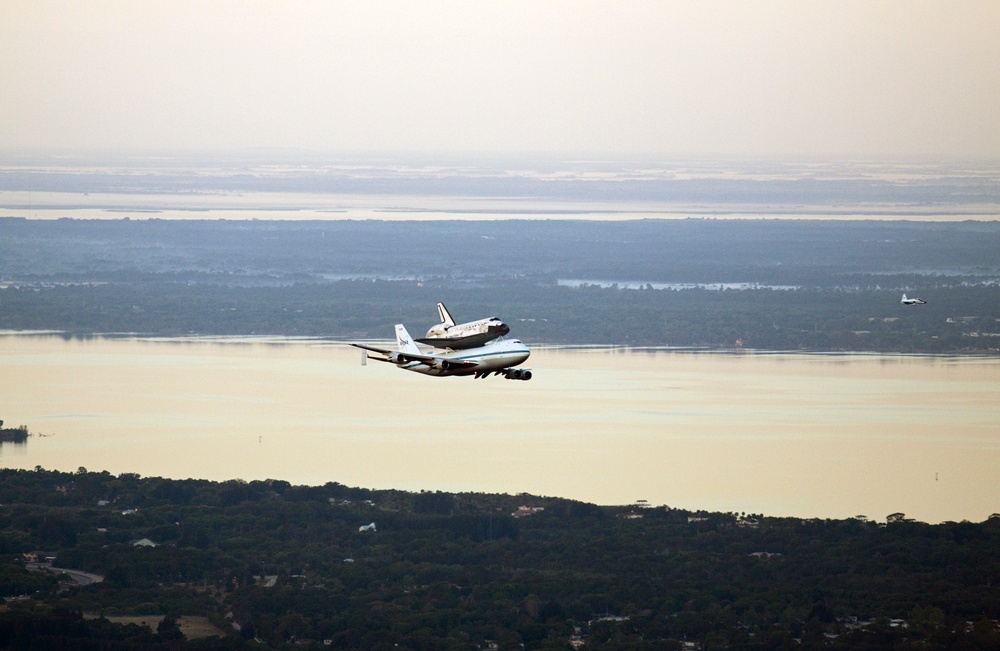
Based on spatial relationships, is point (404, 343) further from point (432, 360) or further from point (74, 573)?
point (74, 573)


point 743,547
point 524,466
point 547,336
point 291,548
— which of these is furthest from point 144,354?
point 743,547

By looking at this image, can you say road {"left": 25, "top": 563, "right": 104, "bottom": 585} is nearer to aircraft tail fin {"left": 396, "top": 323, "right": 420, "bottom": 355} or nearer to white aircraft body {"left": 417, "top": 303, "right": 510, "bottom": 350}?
aircraft tail fin {"left": 396, "top": 323, "right": 420, "bottom": 355}

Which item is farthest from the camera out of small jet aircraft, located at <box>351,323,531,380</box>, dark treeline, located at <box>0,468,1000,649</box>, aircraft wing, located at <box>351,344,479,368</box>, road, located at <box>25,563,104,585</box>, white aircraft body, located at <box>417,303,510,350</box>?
road, located at <box>25,563,104,585</box>

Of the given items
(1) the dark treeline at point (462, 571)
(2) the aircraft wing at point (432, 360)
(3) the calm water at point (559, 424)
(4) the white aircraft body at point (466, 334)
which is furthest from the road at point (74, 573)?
(4) the white aircraft body at point (466, 334)

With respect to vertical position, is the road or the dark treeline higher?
the dark treeline

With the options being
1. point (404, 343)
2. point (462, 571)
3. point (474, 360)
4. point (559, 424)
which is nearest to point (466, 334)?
point (474, 360)

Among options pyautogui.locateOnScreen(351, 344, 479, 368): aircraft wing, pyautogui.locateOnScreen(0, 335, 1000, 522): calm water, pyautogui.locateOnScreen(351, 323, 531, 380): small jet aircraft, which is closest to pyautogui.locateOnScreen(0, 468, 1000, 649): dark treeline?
pyautogui.locateOnScreen(0, 335, 1000, 522): calm water

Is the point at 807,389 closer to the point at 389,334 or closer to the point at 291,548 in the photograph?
the point at 389,334
